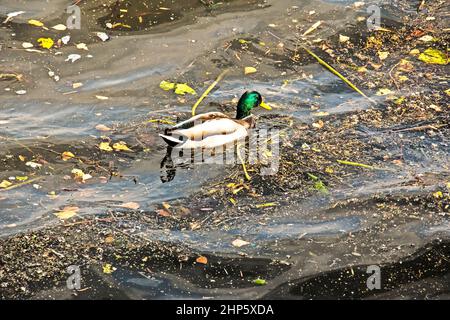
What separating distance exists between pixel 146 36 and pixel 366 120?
9.49ft

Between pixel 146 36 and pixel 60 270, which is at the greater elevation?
pixel 146 36

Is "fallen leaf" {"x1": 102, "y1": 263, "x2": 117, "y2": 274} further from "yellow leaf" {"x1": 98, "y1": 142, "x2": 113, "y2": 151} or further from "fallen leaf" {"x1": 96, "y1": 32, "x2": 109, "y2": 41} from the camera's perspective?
"fallen leaf" {"x1": 96, "y1": 32, "x2": 109, "y2": 41}

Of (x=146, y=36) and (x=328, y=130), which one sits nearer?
(x=328, y=130)

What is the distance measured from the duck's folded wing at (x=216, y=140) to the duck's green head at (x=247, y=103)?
20cm

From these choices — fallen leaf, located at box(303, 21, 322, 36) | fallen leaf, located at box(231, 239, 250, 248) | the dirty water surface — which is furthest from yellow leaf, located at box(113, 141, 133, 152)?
fallen leaf, located at box(303, 21, 322, 36)

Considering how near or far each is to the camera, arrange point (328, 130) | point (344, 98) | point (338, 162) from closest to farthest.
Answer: point (338, 162)
point (328, 130)
point (344, 98)

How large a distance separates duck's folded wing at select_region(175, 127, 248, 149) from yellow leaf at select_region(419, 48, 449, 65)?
8.97 ft

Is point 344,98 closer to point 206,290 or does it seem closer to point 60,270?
point 206,290

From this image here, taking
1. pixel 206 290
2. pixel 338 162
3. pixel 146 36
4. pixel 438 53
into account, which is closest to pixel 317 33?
pixel 438 53

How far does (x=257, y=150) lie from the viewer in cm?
727

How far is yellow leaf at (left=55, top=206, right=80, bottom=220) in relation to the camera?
6.14 meters

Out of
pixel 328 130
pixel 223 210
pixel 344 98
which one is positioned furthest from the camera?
pixel 344 98

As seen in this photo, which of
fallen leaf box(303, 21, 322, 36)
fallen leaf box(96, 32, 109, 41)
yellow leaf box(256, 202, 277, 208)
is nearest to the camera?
yellow leaf box(256, 202, 277, 208)

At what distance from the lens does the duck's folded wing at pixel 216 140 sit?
23.4 feet
